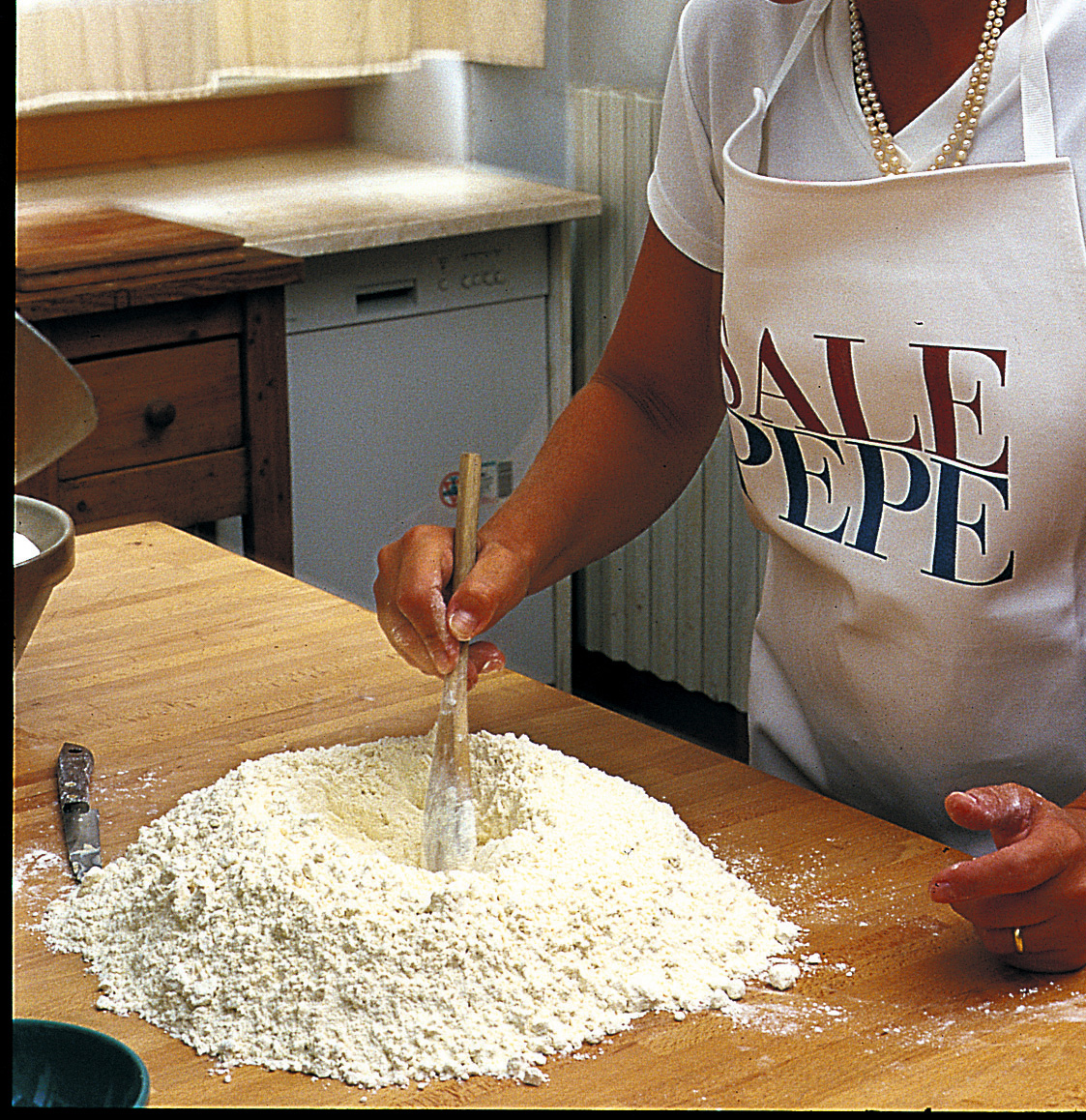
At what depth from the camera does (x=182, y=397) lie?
210 centimetres

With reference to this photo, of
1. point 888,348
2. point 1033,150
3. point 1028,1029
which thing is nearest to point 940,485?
point 888,348

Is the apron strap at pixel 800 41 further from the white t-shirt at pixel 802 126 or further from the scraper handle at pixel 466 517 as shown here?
the scraper handle at pixel 466 517

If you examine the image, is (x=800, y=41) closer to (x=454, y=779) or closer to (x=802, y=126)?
(x=802, y=126)

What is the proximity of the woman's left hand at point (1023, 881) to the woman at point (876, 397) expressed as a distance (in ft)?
0.05

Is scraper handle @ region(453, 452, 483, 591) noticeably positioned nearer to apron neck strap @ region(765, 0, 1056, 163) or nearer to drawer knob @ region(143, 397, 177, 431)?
apron neck strap @ region(765, 0, 1056, 163)

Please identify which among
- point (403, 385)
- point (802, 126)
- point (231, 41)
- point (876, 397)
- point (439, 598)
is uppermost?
point (231, 41)

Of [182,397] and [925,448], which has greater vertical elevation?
[925,448]

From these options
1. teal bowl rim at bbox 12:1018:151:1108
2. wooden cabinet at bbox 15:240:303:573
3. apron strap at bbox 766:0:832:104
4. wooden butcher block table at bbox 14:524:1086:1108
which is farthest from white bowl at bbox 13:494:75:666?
wooden cabinet at bbox 15:240:303:573

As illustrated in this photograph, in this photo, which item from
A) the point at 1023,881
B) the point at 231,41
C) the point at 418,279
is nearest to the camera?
the point at 1023,881

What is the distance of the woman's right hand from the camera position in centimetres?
83

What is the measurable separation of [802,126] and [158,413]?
1.35 metres

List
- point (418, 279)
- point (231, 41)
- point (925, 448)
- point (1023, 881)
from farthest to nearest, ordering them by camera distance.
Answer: point (231, 41)
point (418, 279)
point (925, 448)
point (1023, 881)

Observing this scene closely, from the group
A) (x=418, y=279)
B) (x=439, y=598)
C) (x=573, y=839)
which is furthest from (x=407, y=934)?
(x=418, y=279)

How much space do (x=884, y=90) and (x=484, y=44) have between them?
1.88 meters
